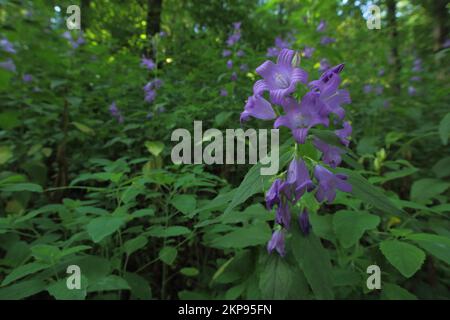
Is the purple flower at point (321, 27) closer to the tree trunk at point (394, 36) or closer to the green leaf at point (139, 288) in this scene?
the tree trunk at point (394, 36)

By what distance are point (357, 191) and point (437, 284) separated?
1267 mm

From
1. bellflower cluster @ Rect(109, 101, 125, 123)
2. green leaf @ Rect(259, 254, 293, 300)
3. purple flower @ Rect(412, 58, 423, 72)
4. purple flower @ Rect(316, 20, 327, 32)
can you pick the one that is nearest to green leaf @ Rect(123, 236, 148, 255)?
green leaf @ Rect(259, 254, 293, 300)

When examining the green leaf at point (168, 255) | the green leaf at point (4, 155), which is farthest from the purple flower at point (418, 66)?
the green leaf at point (4, 155)

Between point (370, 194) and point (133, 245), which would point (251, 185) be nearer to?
point (370, 194)

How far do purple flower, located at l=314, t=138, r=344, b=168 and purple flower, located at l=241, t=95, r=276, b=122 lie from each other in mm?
185

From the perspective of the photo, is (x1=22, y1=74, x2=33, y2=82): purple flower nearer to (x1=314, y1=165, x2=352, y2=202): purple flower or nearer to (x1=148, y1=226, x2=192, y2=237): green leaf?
(x1=148, y1=226, x2=192, y2=237): green leaf

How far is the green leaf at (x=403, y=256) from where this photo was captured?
106cm

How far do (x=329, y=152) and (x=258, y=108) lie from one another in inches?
10.8

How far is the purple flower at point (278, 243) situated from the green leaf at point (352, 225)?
0.67ft

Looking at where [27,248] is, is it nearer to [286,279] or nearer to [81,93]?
[286,279]

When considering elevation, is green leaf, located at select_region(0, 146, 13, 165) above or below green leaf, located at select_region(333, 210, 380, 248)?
above

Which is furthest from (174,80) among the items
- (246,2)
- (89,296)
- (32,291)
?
(246,2)

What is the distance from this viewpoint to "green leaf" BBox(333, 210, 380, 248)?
3.76 feet

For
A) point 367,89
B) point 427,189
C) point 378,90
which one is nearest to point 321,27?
point 367,89
